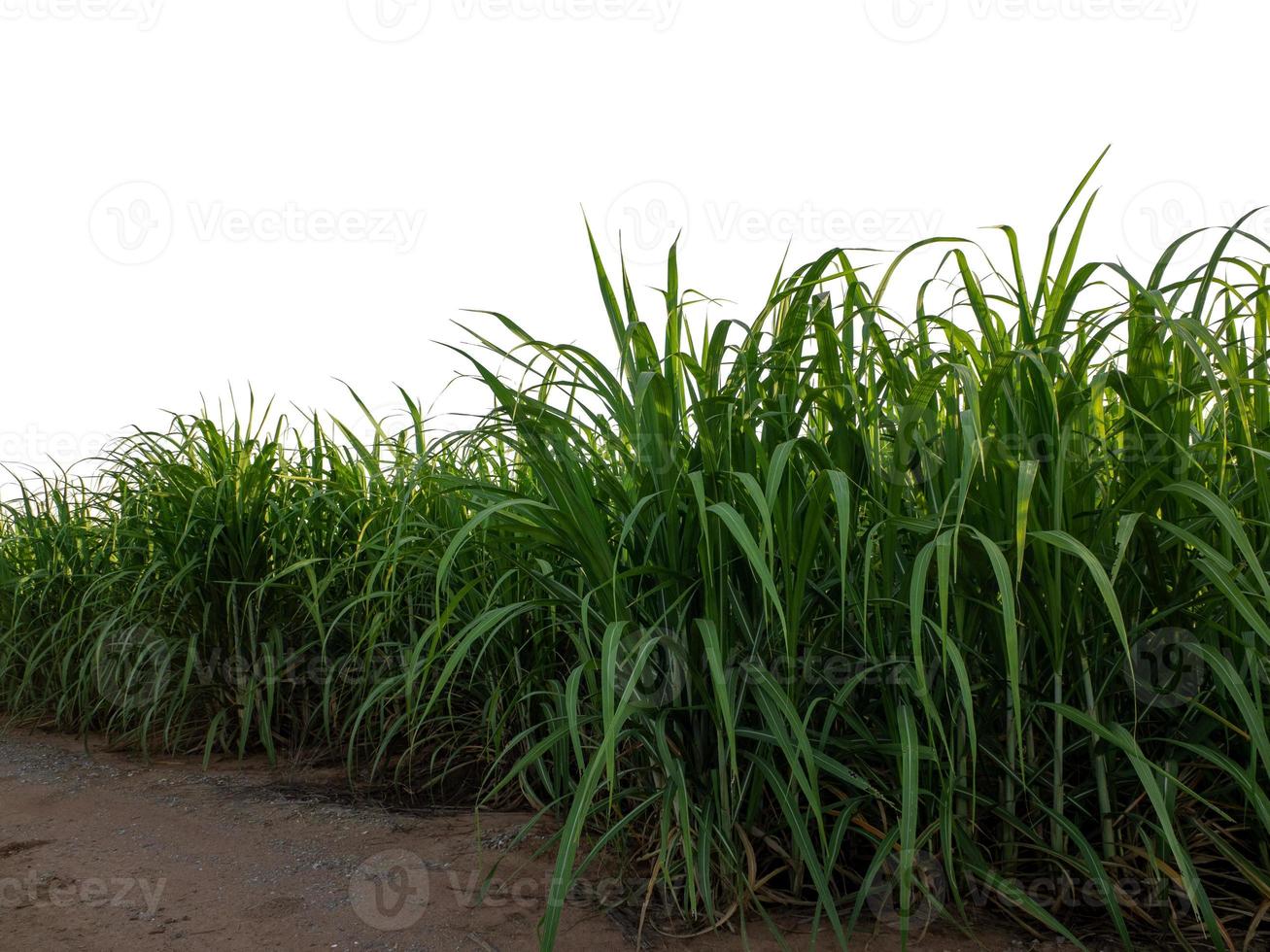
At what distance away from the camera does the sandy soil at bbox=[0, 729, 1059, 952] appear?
156 centimetres

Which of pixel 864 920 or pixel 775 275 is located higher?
pixel 775 275

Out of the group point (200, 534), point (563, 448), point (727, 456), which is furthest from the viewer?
point (200, 534)

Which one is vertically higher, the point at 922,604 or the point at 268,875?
the point at 922,604

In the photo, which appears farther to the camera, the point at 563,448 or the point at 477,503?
the point at 477,503

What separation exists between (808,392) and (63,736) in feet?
10.3

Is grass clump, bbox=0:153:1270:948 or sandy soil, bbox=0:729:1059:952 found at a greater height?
grass clump, bbox=0:153:1270:948

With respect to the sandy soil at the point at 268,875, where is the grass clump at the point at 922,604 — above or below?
above

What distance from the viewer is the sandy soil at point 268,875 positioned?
1.56 meters

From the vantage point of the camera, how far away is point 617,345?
1.59 meters

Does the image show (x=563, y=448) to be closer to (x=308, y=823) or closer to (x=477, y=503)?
(x=477, y=503)

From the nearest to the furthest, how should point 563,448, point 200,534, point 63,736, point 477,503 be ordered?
point 563,448 < point 477,503 < point 200,534 < point 63,736

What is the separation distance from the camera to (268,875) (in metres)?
1.90

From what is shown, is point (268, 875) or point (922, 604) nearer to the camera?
point (922, 604)

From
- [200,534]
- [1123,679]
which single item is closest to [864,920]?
[1123,679]
